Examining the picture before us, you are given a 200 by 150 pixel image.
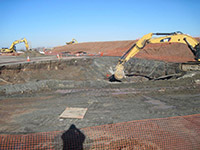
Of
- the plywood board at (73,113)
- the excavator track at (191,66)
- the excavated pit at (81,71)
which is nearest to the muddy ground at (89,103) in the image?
the plywood board at (73,113)

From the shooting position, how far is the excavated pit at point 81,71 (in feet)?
37.3

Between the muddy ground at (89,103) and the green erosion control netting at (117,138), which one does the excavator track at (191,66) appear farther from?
the green erosion control netting at (117,138)

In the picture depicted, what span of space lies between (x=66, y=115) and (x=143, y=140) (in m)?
2.52

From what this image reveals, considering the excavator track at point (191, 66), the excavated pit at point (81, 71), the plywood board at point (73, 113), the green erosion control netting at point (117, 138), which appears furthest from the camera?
the excavator track at point (191, 66)

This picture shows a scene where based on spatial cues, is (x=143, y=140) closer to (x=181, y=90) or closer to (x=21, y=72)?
(x=181, y=90)

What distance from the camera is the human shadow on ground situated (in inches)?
129

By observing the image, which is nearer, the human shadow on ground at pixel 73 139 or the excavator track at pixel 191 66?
the human shadow on ground at pixel 73 139

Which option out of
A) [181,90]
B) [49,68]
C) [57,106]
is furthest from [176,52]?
[57,106]

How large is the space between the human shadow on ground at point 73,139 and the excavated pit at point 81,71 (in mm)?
5073

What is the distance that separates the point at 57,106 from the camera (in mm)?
5543

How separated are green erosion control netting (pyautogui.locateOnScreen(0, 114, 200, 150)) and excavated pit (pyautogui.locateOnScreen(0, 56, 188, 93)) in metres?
5.11

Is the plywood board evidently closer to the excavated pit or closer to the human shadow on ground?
the human shadow on ground

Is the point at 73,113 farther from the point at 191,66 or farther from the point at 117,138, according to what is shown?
the point at 191,66

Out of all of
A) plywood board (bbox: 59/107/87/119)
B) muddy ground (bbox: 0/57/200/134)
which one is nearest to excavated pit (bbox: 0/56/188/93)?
muddy ground (bbox: 0/57/200/134)
